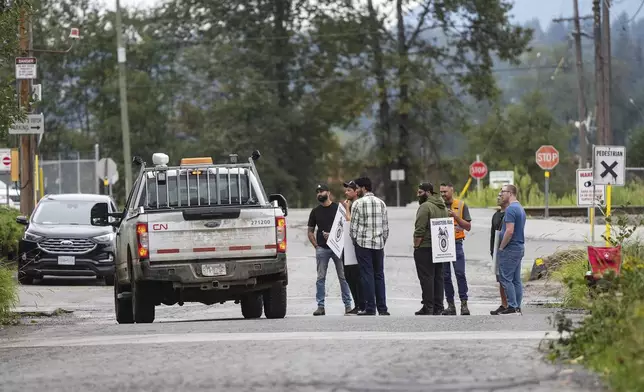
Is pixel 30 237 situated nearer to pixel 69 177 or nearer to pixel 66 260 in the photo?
pixel 66 260

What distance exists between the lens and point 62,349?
13375 mm

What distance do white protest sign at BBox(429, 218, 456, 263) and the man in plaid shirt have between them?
2.18ft

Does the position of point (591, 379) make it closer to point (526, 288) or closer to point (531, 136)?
point (526, 288)

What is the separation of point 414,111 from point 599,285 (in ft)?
198

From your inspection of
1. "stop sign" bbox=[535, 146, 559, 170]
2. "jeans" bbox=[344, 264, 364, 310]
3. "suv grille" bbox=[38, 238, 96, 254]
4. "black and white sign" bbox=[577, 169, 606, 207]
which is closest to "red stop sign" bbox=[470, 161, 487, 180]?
"stop sign" bbox=[535, 146, 559, 170]

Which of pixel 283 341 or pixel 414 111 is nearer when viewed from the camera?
pixel 283 341

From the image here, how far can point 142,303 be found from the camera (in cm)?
1770

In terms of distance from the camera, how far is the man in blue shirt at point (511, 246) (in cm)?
1867

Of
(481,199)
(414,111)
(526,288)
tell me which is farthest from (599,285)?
(414,111)

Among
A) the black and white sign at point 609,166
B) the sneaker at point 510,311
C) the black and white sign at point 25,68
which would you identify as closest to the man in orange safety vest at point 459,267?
the sneaker at point 510,311

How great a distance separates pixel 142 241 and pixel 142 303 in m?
1.04

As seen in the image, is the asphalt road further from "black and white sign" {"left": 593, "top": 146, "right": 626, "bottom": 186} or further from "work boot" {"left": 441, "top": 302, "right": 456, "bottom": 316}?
"black and white sign" {"left": 593, "top": 146, "right": 626, "bottom": 186}

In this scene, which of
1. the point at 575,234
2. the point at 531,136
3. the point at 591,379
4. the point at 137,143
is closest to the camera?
the point at 591,379

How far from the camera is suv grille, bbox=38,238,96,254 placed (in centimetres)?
2659
